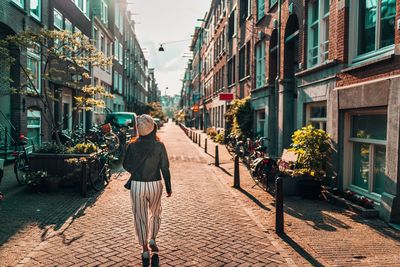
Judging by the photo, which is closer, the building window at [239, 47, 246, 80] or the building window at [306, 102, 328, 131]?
the building window at [306, 102, 328, 131]

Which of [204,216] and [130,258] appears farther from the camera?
[204,216]

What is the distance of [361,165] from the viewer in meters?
8.28

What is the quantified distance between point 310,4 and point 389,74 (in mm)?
5399

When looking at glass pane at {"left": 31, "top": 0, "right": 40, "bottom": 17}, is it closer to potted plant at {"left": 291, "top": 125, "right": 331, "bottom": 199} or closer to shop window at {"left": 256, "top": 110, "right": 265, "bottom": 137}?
shop window at {"left": 256, "top": 110, "right": 265, "bottom": 137}

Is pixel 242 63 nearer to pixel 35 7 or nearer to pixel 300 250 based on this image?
pixel 35 7

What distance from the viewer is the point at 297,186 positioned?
29.3 ft

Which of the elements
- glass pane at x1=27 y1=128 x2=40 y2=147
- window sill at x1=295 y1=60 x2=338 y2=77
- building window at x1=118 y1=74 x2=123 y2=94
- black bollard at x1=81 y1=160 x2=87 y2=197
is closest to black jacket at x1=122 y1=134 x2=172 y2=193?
black bollard at x1=81 y1=160 x2=87 y2=197

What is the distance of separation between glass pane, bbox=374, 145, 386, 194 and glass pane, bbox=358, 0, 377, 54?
2.16m

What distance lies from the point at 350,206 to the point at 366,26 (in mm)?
3915

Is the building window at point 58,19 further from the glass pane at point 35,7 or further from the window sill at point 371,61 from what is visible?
the window sill at point 371,61

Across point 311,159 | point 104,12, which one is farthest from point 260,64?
point 104,12

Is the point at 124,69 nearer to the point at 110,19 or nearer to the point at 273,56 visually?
the point at 110,19

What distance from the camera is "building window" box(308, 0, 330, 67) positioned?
34.3 feet

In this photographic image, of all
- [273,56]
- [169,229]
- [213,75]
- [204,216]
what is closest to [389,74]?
[204,216]
